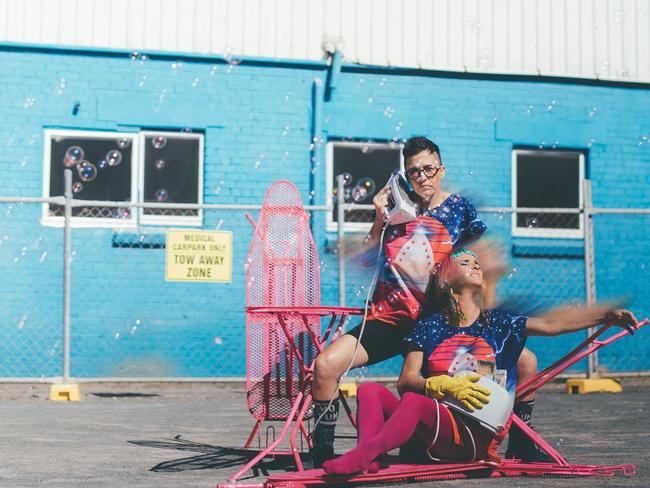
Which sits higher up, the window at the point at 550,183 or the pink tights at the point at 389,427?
the window at the point at 550,183

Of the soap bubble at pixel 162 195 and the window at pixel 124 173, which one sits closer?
the window at pixel 124 173

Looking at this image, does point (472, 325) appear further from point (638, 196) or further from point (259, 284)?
point (638, 196)

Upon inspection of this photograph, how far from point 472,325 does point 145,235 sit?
28.8ft

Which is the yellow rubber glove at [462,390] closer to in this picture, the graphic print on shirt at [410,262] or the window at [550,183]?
the graphic print on shirt at [410,262]

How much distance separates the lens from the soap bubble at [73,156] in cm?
1340

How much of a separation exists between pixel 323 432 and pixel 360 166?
939 centimetres

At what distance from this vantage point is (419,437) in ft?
16.6

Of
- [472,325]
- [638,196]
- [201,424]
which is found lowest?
[201,424]

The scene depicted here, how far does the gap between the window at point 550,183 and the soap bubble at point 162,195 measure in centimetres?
453

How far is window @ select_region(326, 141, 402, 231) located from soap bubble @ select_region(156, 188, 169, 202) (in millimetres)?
2028

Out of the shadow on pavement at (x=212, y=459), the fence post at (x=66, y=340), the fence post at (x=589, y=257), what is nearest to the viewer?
the shadow on pavement at (x=212, y=459)

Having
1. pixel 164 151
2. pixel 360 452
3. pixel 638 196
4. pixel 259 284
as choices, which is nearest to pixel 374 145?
pixel 164 151

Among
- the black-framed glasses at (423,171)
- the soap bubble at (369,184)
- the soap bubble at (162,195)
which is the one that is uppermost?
the soap bubble at (369,184)

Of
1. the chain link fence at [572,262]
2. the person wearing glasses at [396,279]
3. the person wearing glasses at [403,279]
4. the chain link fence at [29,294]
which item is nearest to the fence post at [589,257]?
the chain link fence at [572,262]
